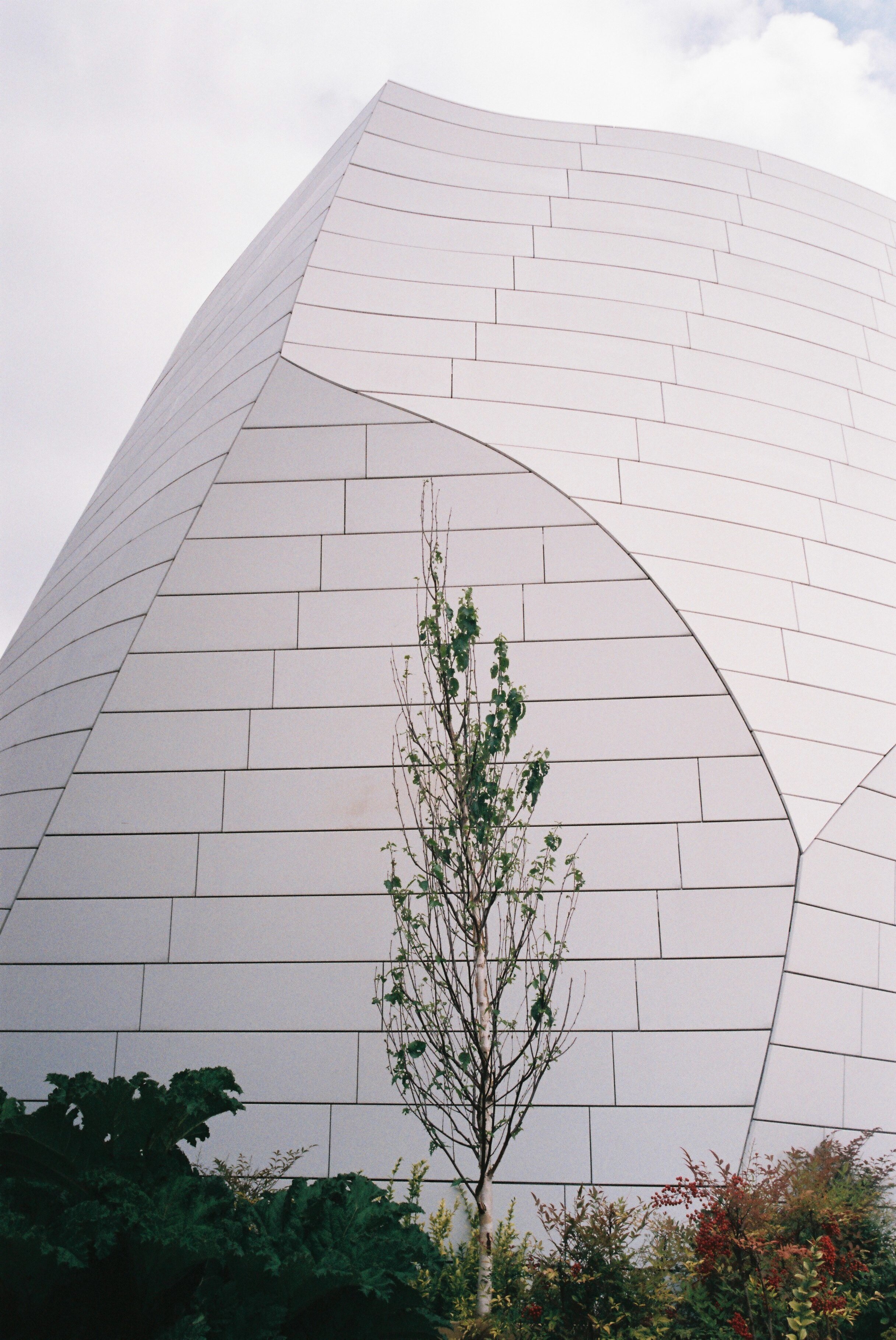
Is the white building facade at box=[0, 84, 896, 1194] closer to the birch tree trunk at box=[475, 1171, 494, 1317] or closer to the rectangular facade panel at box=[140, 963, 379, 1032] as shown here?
the rectangular facade panel at box=[140, 963, 379, 1032]

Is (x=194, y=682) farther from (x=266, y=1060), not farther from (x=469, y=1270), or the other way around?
(x=469, y=1270)

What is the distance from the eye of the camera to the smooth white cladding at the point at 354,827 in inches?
215

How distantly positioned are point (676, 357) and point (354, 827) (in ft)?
14.0

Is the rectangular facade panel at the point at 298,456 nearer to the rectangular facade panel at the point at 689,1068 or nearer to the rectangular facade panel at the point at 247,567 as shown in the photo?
the rectangular facade panel at the point at 247,567

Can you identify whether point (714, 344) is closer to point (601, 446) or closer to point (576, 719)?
point (601, 446)

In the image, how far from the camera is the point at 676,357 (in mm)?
7555

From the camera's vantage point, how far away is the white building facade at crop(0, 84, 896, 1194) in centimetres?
555

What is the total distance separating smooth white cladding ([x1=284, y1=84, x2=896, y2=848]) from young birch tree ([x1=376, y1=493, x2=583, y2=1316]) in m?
1.43

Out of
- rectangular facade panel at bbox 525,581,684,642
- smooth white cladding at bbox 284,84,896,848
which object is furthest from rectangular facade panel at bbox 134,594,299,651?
smooth white cladding at bbox 284,84,896,848

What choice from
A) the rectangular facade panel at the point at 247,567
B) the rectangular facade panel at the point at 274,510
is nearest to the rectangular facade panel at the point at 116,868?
the rectangular facade panel at the point at 247,567

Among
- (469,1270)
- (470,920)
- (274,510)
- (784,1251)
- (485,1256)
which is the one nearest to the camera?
(784,1251)

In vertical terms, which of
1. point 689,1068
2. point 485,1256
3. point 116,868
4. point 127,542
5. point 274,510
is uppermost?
point 127,542

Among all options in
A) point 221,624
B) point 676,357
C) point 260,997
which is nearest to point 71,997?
point 260,997

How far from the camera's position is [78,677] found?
6738mm
